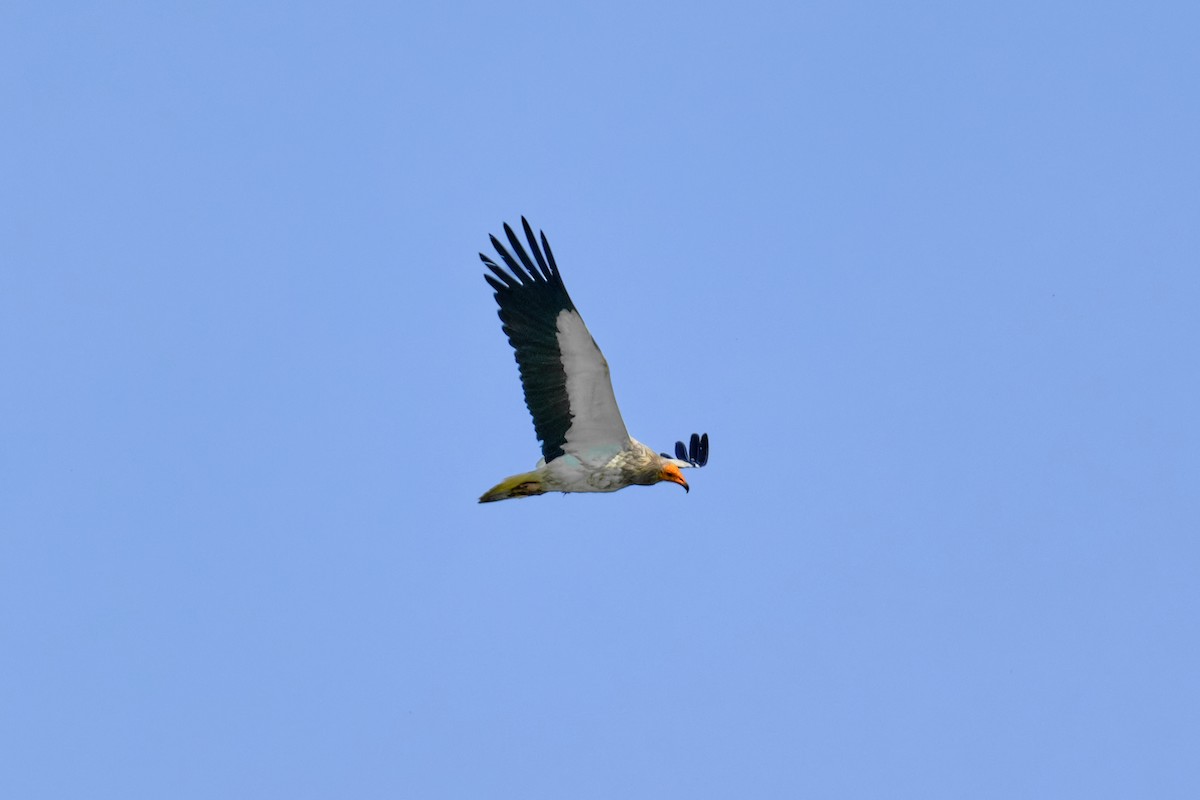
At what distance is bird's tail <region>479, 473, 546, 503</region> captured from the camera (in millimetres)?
16766

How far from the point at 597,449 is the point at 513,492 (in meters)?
1.04

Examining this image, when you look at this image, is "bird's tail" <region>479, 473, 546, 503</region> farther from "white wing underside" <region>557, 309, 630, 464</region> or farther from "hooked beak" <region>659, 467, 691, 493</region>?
"hooked beak" <region>659, 467, 691, 493</region>

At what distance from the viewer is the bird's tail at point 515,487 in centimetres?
1677

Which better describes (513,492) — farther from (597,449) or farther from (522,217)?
(522,217)

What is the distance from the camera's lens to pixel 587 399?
1647 cm

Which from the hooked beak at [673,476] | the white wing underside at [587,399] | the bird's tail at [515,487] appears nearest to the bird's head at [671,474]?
the hooked beak at [673,476]

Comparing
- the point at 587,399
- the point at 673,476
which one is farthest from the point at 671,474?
the point at 587,399

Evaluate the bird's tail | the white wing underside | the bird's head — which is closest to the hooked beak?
the bird's head

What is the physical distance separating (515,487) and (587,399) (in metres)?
1.30

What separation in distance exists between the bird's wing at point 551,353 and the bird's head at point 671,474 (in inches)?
28.0

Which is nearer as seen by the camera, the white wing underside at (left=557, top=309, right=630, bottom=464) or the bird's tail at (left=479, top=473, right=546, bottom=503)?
the white wing underside at (left=557, top=309, right=630, bottom=464)

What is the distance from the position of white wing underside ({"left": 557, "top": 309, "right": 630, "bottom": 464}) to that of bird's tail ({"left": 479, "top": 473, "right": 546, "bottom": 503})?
0.49 m

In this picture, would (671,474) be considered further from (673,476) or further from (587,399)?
(587,399)

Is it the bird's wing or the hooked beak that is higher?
the bird's wing
